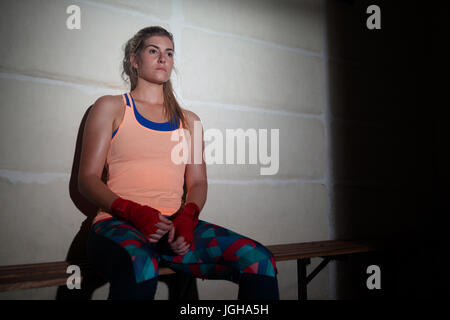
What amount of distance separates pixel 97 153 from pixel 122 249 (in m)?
0.42

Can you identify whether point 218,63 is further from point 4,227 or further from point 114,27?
point 4,227

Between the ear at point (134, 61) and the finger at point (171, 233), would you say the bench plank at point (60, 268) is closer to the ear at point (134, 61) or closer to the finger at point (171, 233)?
the finger at point (171, 233)

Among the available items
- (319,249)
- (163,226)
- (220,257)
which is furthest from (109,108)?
(319,249)

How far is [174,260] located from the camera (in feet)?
3.60

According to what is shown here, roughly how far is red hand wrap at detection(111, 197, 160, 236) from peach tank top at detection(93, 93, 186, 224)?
0.46 feet

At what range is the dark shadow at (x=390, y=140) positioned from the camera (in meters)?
2.08

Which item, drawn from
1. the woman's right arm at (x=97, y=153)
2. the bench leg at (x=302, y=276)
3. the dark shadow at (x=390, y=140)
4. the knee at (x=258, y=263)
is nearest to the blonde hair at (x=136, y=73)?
the woman's right arm at (x=97, y=153)

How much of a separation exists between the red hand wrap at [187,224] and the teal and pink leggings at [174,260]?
55mm

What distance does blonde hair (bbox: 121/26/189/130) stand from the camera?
4.73 feet

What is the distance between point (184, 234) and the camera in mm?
1048

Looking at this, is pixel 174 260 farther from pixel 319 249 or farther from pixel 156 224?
pixel 319 249

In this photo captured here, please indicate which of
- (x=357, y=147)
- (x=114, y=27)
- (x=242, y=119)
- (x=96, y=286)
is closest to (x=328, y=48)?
(x=357, y=147)

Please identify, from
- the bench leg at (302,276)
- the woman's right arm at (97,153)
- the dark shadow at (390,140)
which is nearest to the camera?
the woman's right arm at (97,153)

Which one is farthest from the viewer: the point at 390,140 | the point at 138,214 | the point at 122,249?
the point at 390,140
